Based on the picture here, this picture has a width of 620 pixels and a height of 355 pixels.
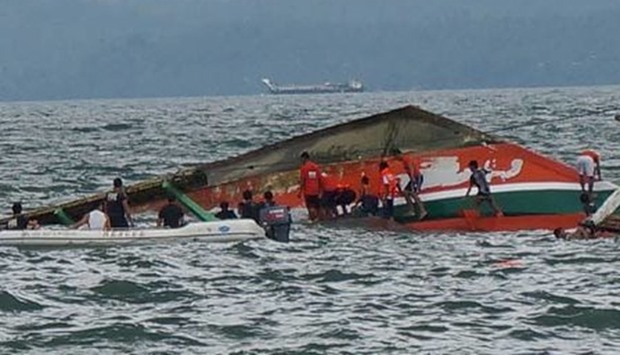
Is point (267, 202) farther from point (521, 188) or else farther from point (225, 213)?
point (521, 188)

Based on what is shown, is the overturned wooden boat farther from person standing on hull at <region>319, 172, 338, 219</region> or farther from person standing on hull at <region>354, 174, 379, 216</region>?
person standing on hull at <region>319, 172, 338, 219</region>

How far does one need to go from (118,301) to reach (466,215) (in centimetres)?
1408

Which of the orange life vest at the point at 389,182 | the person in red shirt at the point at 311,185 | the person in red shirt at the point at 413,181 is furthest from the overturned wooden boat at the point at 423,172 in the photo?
the person in red shirt at the point at 311,185

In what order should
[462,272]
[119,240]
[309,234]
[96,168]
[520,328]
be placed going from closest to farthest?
1. [520,328]
2. [462,272]
3. [119,240]
4. [309,234]
5. [96,168]

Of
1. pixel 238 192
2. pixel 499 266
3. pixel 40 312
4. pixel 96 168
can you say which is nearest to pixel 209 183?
pixel 238 192

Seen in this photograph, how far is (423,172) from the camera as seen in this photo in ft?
140

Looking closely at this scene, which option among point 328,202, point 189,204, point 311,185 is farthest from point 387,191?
point 189,204

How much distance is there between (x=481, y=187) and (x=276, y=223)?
610 centimetres

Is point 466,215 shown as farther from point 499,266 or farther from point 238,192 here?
point 499,266

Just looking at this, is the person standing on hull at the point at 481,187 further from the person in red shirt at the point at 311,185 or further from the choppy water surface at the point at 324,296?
the person in red shirt at the point at 311,185

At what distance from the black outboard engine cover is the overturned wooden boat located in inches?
189

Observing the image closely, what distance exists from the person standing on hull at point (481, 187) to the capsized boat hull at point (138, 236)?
654 cm

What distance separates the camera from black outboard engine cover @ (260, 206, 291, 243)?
38094 millimetres

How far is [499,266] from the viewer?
33531 millimetres
